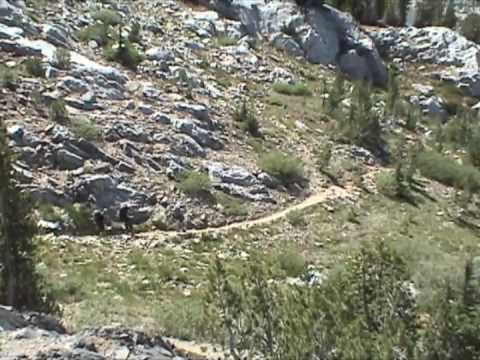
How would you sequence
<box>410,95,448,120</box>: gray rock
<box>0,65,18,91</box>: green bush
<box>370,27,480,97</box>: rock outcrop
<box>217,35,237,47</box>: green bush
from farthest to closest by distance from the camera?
<box>370,27,480,97</box>: rock outcrop < <box>410,95,448,120</box>: gray rock < <box>217,35,237,47</box>: green bush < <box>0,65,18,91</box>: green bush

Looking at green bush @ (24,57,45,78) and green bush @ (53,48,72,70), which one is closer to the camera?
green bush @ (24,57,45,78)

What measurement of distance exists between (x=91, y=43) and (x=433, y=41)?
A: 1944 cm

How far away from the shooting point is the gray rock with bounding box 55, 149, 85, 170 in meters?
22.0

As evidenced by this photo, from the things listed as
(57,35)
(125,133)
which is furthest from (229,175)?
(57,35)

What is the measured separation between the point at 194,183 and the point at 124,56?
7583 millimetres

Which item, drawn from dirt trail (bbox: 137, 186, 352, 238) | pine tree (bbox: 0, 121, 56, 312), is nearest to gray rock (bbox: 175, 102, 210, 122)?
dirt trail (bbox: 137, 186, 352, 238)

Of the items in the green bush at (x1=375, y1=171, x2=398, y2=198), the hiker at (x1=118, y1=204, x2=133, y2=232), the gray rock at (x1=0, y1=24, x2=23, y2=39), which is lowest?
the green bush at (x1=375, y1=171, x2=398, y2=198)

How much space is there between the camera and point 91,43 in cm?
2942

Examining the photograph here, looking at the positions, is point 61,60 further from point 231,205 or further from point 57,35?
point 231,205

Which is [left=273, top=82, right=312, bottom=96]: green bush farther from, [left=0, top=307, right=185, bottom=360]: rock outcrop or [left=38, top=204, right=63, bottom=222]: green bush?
[left=0, top=307, right=185, bottom=360]: rock outcrop

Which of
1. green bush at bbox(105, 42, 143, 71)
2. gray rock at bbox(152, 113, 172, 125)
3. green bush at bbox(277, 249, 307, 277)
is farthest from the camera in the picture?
green bush at bbox(105, 42, 143, 71)

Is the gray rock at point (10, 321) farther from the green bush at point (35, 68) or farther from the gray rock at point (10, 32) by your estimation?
the gray rock at point (10, 32)

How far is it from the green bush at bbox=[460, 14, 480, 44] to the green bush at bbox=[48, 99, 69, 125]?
31.6 meters

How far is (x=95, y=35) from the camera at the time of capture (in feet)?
97.5
